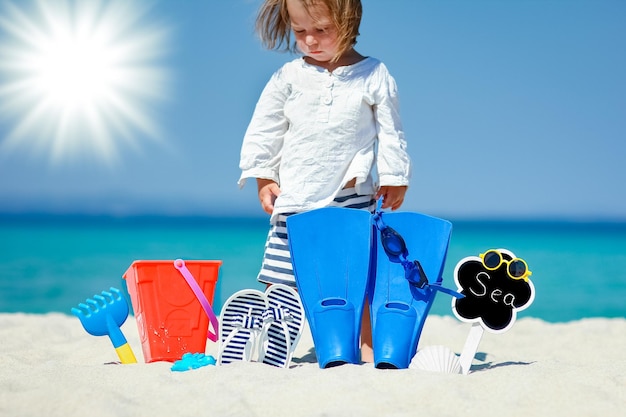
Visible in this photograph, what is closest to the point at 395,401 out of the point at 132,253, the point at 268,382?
the point at 268,382

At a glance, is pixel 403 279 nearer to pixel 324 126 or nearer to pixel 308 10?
pixel 324 126

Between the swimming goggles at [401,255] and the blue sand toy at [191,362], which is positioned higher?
the swimming goggles at [401,255]

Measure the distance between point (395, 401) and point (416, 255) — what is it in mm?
→ 653

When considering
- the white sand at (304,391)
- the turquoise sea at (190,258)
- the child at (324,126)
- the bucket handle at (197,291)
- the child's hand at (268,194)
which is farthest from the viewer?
the turquoise sea at (190,258)

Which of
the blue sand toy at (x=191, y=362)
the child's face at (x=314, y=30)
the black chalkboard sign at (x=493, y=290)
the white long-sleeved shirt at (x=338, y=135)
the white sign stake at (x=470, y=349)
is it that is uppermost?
the child's face at (x=314, y=30)

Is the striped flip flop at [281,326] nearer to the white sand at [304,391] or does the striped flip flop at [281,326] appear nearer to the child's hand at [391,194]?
the white sand at [304,391]

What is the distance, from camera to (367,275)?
2.24 m

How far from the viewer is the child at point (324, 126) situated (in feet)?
8.18

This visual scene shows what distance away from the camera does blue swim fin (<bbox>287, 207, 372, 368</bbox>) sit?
7.22 ft

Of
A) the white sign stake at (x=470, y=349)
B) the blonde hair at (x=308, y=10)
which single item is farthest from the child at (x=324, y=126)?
the white sign stake at (x=470, y=349)

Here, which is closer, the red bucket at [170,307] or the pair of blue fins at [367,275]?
the pair of blue fins at [367,275]

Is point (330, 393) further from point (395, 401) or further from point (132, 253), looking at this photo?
point (132, 253)

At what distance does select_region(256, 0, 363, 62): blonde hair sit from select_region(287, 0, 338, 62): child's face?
1 cm

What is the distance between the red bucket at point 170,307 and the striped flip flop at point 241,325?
191mm
